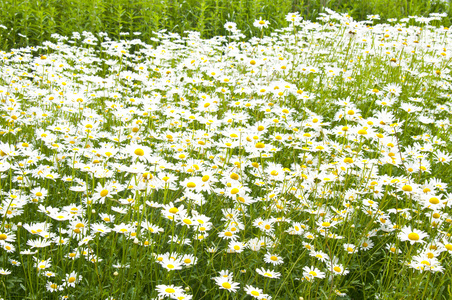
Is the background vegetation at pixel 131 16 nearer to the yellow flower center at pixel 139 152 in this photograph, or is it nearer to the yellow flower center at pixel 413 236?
the yellow flower center at pixel 139 152

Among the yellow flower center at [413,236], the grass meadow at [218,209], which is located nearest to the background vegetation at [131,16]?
the grass meadow at [218,209]

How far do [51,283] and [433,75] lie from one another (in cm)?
447

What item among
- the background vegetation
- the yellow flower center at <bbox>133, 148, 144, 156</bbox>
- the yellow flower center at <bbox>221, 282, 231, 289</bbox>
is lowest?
the yellow flower center at <bbox>221, 282, 231, 289</bbox>

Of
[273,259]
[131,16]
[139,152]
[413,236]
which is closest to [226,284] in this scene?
[273,259]

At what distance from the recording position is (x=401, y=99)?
4.34 metres

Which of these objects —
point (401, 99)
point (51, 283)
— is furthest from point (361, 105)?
point (51, 283)

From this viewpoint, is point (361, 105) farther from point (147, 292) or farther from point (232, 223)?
point (147, 292)

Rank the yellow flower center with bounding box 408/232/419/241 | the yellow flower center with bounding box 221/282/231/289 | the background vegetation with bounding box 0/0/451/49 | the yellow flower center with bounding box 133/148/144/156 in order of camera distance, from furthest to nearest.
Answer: the background vegetation with bounding box 0/0/451/49
the yellow flower center with bounding box 133/148/144/156
the yellow flower center with bounding box 408/232/419/241
the yellow flower center with bounding box 221/282/231/289

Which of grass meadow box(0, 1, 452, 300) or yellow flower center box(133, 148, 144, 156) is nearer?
grass meadow box(0, 1, 452, 300)

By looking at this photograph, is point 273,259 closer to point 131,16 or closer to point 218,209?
point 218,209

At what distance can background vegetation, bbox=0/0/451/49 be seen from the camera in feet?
20.1

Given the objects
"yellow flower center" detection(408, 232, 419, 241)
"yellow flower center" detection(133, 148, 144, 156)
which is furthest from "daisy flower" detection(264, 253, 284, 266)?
"yellow flower center" detection(133, 148, 144, 156)

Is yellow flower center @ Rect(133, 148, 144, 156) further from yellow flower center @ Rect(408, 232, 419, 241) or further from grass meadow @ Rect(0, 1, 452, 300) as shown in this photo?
yellow flower center @ Rect(408, 232, 419, 241)

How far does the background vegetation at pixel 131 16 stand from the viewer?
6113mm
